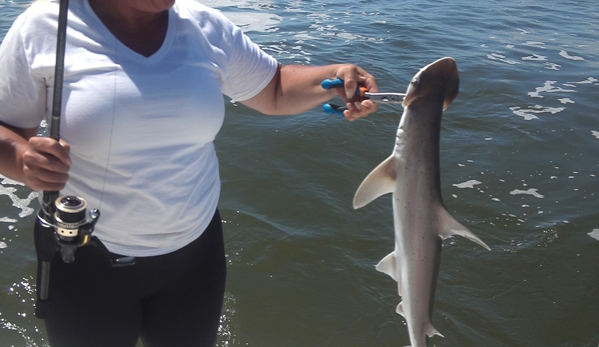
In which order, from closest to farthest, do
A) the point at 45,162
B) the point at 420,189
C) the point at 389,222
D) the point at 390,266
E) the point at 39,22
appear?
the point at 45,162
the point at 39,22
the point at 420,189
the point at 390,266
the point at 389,222

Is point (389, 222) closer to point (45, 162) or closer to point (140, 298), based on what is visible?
point (140, 298)

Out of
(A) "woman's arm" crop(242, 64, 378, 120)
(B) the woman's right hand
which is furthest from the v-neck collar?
(A) "woman's arm" crop(242, 64, 378, 120)

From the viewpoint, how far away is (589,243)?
5.49 meters

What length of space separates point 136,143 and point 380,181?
1029 mm

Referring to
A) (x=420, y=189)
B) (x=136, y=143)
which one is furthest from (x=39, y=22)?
(x=420, y=189)

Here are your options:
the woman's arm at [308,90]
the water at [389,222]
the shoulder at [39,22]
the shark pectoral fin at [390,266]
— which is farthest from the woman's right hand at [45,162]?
the water at [389,222]

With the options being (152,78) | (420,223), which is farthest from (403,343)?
(152,78)

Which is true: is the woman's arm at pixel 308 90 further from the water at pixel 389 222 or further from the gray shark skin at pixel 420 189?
the water at pixel 389 222

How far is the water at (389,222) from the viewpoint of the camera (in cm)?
443

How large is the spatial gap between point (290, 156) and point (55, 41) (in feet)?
Answer: 16.6

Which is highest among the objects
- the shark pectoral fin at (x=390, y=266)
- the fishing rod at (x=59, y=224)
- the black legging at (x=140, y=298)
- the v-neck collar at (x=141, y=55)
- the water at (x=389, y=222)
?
the v-neck collar at (x=141, y=55)

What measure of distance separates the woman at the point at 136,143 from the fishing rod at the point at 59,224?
7cm

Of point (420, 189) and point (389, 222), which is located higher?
point (420, 189)

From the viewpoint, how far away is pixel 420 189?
2.25m
